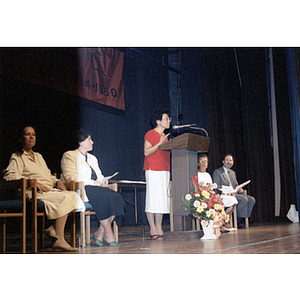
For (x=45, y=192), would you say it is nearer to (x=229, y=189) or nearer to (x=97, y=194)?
(x=97, y=194)

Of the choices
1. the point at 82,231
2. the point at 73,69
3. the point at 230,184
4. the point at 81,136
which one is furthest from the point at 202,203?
the point at 73,69

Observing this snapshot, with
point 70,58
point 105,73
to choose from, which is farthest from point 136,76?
point 70,58

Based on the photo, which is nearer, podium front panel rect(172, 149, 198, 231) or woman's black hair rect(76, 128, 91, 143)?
woman's black hair rect(76, 128, 91, 143)

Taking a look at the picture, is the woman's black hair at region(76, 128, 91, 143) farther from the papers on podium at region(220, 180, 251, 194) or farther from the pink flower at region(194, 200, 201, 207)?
the papers on podium at region(220, 180, 251, 194)

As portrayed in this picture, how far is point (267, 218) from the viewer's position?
6.67m

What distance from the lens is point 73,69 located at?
175 inches

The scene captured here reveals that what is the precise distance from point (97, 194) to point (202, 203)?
97cm

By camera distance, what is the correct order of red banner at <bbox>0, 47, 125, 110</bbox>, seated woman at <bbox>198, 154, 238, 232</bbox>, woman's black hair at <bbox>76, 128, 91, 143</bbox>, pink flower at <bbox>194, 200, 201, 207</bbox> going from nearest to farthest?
woman's black hair at <bbox>76, 128, 91, 143</bbox> < pink flower at <bbox>194, 200, 201, 207</bbox> < red banner at <bbox>0, 47, 125, 110</bbox> < seated woman at <bbox>198, 154, 238, 232</bbox>

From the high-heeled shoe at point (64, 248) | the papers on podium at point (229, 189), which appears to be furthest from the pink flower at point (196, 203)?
the papers on podium at point (229, 189)

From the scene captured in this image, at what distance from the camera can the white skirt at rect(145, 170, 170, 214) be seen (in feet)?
12.0

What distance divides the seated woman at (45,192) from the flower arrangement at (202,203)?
1094 millimetres

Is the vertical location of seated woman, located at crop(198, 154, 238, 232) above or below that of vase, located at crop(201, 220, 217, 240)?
above

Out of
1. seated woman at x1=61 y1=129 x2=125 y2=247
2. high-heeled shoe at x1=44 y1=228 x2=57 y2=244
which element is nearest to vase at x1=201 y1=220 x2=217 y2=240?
seated woman at x1=61 y1=129 x2=125 y2=247

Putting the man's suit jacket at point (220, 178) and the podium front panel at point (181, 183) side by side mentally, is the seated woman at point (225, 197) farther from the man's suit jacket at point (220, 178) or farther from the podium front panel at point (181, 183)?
the podium front panel at point (181, 183)
